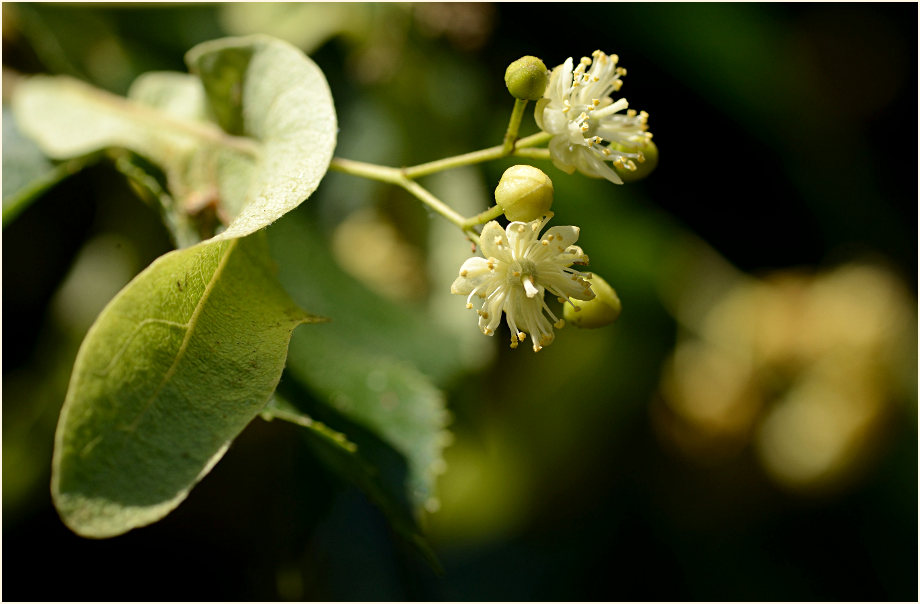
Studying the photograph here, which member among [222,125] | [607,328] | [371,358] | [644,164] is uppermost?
[644,164]

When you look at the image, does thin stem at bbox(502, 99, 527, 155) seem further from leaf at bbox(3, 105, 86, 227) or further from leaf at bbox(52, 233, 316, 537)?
leaf at bbox(3, 105, 86, 227)

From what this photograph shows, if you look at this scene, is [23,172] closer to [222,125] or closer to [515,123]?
[222,125]

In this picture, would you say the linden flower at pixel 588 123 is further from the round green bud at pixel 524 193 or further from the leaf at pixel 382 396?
the leaf at pixel 382 396

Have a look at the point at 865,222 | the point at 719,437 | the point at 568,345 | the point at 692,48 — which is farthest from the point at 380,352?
the point at 865,222

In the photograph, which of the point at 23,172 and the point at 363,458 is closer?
the point at 363,458

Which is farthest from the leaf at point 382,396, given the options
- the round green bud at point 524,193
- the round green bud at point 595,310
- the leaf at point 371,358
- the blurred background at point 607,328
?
the round green bud at point 524,193

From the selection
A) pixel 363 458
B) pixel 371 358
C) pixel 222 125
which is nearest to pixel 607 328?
pixel 371 358

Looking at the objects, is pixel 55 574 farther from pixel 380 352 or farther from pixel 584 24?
pixel 584 24
